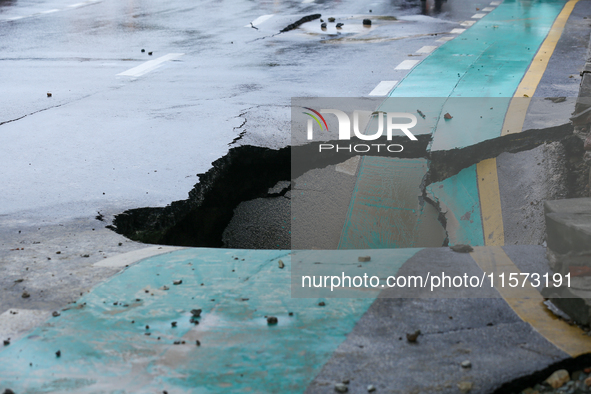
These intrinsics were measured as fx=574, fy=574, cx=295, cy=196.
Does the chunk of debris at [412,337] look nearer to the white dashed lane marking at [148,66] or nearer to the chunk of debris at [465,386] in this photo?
the chunk of debris at [465,386]

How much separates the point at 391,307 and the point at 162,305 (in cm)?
115

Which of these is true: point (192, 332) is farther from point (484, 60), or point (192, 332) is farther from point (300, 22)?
point (300, 22)

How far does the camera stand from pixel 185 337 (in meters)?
2.63

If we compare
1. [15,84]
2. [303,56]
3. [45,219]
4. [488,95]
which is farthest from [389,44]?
[45,219]

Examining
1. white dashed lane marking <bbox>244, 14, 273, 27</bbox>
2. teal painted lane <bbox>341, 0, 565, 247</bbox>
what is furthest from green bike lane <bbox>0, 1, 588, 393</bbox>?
white dashed lane marking <bbox>244, 14, 273, 27</bbox>

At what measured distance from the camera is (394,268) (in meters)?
3.19

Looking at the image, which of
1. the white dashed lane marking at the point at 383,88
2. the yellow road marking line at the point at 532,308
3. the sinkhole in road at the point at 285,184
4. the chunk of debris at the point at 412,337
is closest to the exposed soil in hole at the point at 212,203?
the sinkhole in road at the point at 285,184

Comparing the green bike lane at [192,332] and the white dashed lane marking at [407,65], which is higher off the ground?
the white dashed lane marking at [407,65]

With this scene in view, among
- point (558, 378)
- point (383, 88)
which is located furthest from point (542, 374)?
point (383, 88)

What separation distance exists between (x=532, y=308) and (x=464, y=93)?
4632 mm

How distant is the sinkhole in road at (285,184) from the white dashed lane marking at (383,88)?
5.07 ft

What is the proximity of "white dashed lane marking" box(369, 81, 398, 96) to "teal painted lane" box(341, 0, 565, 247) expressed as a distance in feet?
0.33

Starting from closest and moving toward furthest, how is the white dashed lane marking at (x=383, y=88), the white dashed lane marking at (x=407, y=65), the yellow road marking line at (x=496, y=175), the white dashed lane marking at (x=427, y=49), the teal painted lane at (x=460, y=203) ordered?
the yellow road marking line at (x=496, y=175) < the teal painted lane at (x=460, y=203) < the white dashed lane marking at (x=383, y=88) < the white dashed lane marking at (x=407, y=65) < the white dashed lane marking at (x=427, y=49)

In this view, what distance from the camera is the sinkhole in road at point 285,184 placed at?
4941 millimetres
